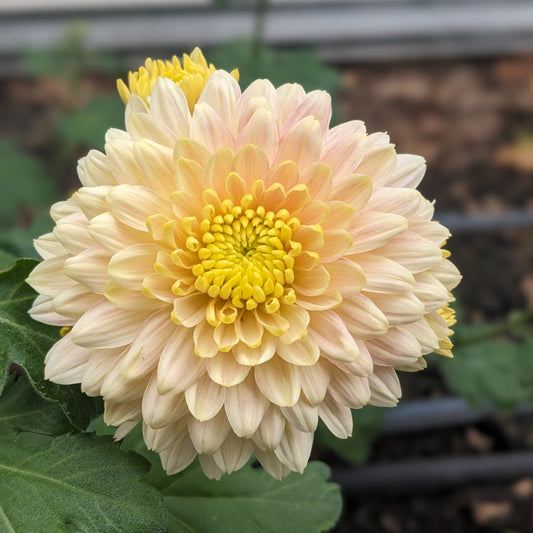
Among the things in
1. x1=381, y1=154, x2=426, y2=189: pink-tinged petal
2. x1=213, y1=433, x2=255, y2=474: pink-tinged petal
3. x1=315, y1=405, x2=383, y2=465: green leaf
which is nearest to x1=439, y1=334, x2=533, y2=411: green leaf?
x1=315, y1=405, x2=383, y2=465: green leaf

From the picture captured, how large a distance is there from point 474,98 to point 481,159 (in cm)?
41

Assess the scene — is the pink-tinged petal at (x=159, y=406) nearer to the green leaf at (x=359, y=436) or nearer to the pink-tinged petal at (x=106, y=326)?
the pink-tinged petal at (x=106, y=326)

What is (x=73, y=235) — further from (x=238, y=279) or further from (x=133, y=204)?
(x=238, y=279)

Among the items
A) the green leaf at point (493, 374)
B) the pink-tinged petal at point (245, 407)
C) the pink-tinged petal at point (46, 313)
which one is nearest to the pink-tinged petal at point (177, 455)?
the pink-tinged petal at point (245, 407)

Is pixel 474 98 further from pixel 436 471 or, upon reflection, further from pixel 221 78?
pixel 221 78

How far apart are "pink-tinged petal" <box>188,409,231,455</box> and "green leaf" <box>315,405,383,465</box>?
3.39 ft

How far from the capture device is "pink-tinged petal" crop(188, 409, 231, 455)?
2.77 ft

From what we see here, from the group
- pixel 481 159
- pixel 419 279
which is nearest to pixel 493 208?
pixel 481 159

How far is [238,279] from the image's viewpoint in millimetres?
920

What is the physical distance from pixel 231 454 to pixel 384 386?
22cm

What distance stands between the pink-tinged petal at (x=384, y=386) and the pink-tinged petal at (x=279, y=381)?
112mm

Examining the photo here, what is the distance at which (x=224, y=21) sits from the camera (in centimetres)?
321

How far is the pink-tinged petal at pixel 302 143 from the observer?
86 cm

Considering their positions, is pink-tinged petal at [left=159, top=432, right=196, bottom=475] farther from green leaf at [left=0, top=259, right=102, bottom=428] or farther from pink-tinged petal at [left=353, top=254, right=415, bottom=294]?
pink-tinged petal at [left=353, top=254, right=415, bottom=294]
